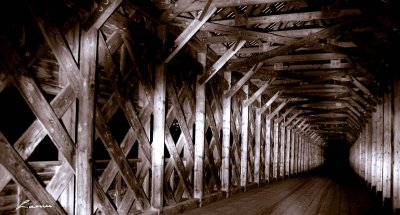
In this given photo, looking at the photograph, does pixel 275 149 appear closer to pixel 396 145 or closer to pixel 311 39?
pixel 396 145

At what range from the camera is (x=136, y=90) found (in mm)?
8578

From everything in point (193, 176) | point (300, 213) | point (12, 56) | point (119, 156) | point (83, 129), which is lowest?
point (300, 213)

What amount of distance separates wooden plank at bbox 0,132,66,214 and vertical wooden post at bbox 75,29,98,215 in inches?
17.6

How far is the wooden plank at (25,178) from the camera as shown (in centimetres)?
430

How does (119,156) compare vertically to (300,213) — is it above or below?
above

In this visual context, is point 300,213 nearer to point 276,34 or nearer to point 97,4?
point 276,34

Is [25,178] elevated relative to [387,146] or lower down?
lower down

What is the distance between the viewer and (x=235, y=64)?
11.0 meters

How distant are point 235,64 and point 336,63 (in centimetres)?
318

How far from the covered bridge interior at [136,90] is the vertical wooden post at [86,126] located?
15 mm

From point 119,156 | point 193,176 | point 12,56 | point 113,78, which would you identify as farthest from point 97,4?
point 193,176

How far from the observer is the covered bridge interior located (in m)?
4.83

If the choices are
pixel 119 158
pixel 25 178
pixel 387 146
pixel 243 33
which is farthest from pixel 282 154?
pixel 25 178

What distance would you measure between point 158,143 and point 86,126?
2062mm
